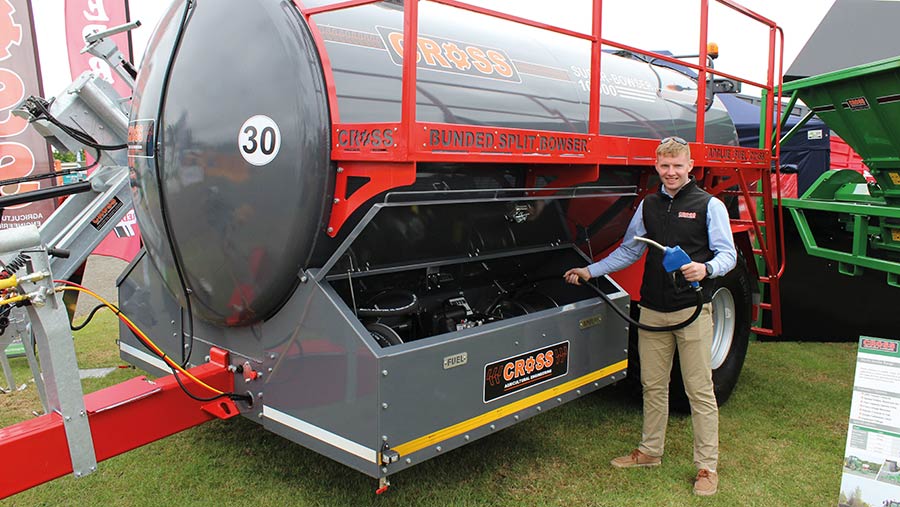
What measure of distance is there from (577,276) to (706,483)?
1225 millimetres

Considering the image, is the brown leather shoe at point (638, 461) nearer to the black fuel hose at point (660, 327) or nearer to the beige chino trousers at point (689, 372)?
the beige chino trousers at point (689, 372)

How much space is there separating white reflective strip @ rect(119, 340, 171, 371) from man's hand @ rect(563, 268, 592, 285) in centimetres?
212

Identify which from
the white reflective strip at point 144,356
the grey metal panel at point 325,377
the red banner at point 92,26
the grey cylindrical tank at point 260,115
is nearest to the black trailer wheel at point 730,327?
the grey cylindrical tank at point 260,115

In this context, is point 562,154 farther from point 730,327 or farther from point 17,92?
point 17,92

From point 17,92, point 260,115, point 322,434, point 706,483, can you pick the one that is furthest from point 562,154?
point 17,92

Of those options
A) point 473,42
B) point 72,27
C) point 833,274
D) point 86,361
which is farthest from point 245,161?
point 72,27

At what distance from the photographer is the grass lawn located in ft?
10.5

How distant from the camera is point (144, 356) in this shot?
11.5 ft

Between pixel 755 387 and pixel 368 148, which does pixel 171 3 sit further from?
pixel 755 387

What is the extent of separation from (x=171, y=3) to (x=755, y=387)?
4.63m

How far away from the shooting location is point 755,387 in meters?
5.02

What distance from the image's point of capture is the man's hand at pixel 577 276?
3.54m

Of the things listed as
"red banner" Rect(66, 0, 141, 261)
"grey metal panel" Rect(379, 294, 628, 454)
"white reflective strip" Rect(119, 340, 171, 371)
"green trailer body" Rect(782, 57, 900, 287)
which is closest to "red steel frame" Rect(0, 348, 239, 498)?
"white reflective strip" Rect(119, 340, 171, 371)

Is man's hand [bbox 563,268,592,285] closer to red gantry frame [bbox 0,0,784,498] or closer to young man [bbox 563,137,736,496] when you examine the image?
young man [bbox 563,137,736,496]
